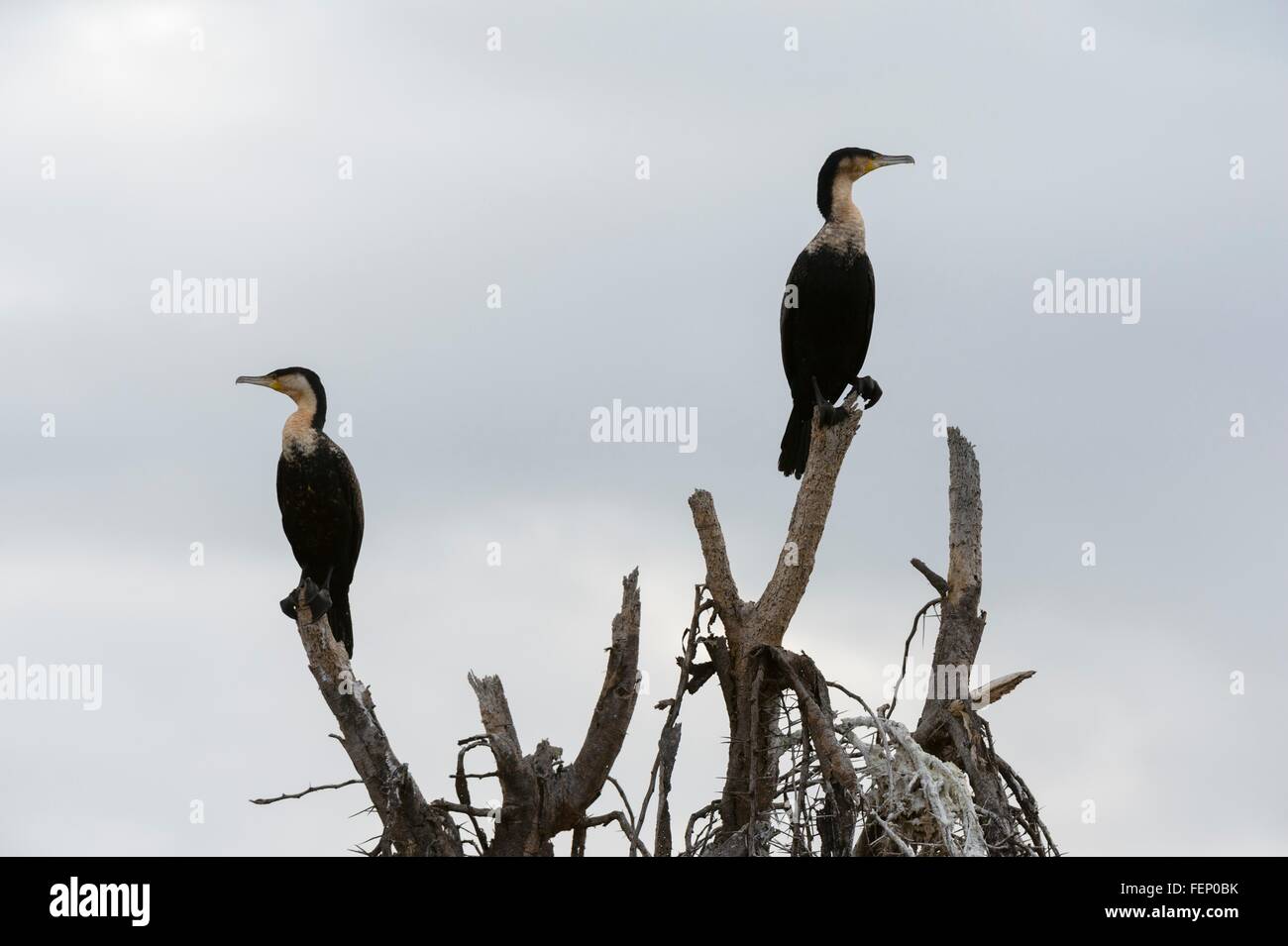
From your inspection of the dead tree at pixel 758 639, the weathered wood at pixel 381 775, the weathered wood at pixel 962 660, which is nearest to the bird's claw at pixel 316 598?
the weathered wood at pixel 381 775

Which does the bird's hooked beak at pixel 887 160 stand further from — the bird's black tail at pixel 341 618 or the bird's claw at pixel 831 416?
the bird's black tail at pixel 341 618

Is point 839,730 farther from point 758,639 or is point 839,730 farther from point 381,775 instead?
point 381,775

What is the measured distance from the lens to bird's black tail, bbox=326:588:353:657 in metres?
9.51

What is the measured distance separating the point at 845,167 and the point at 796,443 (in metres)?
1.77

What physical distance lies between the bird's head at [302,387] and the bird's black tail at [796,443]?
265 cm

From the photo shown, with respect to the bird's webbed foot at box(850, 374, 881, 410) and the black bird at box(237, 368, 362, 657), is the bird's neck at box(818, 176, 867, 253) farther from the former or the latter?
the black bird at box(237, 368, 362, 657)

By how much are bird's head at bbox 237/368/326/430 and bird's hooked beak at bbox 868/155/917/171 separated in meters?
3.58

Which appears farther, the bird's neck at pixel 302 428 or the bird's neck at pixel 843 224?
the bird's neck at pixel 843 224

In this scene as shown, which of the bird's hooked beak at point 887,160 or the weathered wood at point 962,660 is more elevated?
the bird's hooked beak at point 887,160

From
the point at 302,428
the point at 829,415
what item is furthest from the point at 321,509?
the point at 829,415

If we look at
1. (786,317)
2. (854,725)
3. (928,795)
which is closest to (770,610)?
(854,725)

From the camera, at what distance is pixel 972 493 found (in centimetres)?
945

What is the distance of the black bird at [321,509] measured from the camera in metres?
9.56
